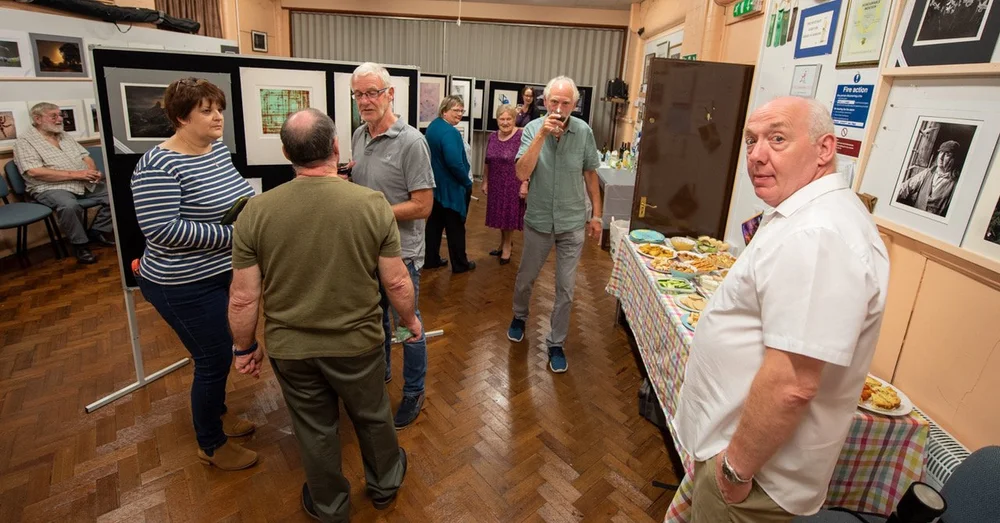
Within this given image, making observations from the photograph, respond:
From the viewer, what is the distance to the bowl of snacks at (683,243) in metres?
2.96

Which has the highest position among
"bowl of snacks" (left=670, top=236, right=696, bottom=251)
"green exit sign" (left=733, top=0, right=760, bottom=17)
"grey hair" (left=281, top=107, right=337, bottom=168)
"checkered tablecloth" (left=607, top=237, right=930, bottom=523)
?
"green exit sign" (left=733, top=0, right=760, bottom=17)

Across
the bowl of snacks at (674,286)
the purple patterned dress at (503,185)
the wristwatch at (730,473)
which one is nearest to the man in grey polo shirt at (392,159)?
the bowl of snacks at (674,286)

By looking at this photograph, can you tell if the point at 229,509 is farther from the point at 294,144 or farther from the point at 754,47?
the point at 754,47

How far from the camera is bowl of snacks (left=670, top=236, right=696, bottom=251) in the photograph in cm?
296

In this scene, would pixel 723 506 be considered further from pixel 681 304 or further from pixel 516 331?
pixel 516 331

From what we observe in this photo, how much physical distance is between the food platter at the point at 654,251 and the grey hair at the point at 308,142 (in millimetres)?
1904

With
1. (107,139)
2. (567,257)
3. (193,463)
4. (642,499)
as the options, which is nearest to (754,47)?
(567,257)

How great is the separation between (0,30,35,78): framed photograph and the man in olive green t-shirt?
4.34 metres

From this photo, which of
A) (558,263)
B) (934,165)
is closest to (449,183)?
(558,263)

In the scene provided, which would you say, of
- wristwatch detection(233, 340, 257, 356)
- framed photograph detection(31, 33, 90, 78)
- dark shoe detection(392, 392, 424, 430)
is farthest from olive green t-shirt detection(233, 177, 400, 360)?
framed photograph detection(31, 33, 90, 78)

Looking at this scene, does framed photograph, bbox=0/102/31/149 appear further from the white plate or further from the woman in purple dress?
the white plate

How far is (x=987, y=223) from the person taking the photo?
1486mm

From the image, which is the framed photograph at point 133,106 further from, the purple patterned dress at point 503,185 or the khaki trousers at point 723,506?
the purple patterned dress at point 503,185

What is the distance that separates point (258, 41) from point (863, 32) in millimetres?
7983
